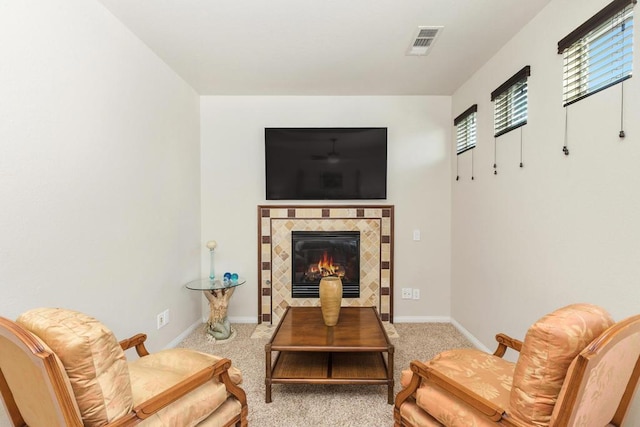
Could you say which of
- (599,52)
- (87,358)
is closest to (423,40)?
(599,52)

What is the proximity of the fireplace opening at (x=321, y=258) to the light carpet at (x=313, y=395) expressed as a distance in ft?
2.57

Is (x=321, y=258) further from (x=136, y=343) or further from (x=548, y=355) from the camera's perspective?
(x=548, y=355)

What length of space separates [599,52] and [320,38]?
171cm

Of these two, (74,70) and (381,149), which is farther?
(381,149)

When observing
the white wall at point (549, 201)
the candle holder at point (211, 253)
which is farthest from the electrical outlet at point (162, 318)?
the white wall at point (549, 201)

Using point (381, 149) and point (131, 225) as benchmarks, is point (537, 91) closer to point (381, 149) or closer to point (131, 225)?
point (381, 149)

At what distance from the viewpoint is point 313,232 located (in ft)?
12.1

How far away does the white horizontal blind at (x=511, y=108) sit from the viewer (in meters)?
2.30

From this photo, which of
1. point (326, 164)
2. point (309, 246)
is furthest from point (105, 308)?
point (326, 164)

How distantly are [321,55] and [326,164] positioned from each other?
121 centimetres

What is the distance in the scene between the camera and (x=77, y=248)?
6.15ft

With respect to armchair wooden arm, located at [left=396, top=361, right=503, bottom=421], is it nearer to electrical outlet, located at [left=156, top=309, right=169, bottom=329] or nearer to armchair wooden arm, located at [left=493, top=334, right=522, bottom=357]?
armchair wooden arm, located at [left=493, top=334, right=522, bottom=357]

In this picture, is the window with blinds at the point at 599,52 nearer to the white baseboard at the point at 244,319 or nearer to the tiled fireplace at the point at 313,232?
the tiled fireplace at the point at 313,232

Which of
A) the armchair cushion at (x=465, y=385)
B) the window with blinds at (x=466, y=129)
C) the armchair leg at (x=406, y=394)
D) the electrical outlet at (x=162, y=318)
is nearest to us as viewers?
the armchair cushion at (x=465, y=385)
